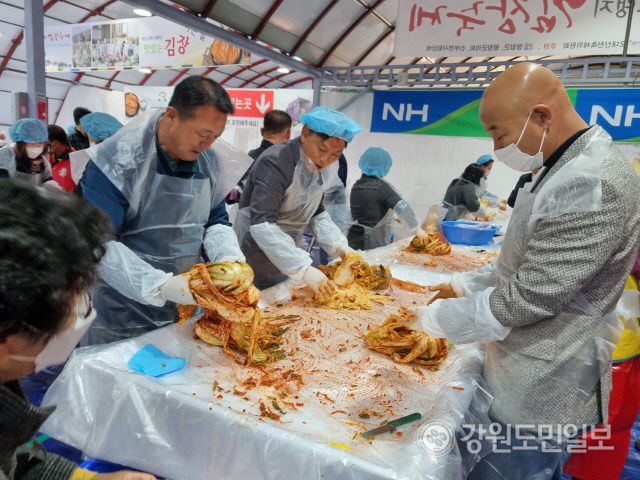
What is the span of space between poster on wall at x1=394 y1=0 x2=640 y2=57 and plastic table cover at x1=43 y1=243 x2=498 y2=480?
12.8 ft

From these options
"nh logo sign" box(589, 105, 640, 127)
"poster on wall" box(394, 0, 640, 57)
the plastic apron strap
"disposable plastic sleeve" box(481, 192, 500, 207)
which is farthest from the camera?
"disposable plastic sleeve" box(481, 192, 500, 207)

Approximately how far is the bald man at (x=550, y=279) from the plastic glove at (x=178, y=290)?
3.23 ft

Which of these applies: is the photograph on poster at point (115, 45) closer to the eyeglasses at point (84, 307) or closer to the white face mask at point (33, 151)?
the white face mask at point (33, 151)

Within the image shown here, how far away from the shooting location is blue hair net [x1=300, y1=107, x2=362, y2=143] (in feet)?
8.19

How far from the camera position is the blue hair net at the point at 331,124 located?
8.19 feet

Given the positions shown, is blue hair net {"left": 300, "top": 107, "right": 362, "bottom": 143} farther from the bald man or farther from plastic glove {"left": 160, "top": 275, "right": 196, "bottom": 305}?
plastic glove {"left": 160, "top": 275, "right": 196, "bottom": 305}

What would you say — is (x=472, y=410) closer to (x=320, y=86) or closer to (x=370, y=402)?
(x=370, y=402)

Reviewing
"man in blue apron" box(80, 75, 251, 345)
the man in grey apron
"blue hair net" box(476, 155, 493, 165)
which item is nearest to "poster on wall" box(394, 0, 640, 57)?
the man in grey apron

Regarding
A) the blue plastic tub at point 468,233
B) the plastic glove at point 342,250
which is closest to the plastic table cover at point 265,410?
the plastic glove at point 342,250

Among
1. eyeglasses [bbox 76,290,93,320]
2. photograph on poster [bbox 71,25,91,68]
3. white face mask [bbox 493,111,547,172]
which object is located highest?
photograph on poster [bbox 71,25,91,68]

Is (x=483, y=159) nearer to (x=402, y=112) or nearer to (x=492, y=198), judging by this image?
(x=492, y=198)

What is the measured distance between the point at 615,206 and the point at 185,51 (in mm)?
7759

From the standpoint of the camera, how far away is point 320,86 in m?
7.25

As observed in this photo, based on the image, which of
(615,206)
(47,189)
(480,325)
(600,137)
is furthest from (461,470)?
(47,189)
